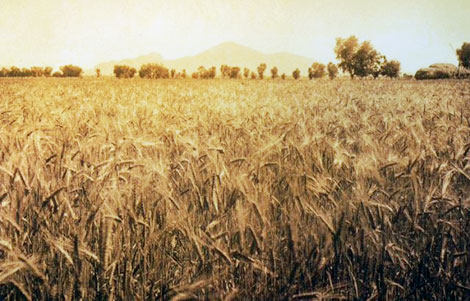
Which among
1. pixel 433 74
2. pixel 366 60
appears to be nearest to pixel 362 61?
pixel 366 60

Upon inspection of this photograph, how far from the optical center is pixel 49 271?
177 cm

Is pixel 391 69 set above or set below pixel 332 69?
below

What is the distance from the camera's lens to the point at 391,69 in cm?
6750

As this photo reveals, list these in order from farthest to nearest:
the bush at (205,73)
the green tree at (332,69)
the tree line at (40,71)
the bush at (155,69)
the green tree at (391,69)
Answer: the green tree at (332,69), the green tree at (391,69), the tree line at (40,71), the bush at (155,69), the bush at (205,73)

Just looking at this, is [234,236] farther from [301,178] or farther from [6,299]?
[6,299]

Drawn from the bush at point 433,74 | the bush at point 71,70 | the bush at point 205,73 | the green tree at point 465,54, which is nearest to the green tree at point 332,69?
the green tree at point 465,54

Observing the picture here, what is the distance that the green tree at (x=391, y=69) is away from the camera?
217ft

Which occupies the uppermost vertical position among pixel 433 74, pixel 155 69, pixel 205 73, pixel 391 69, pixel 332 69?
pixel 332 69

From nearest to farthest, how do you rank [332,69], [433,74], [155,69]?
1. [433,74]
2. [155,69]
3. [332,69]

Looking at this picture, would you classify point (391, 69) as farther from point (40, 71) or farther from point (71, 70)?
point (40, 71)

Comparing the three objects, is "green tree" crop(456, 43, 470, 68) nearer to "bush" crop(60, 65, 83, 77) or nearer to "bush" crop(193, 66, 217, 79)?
"bush" crop(193, 66, 217, 79)

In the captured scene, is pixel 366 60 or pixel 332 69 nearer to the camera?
pixel 366 60

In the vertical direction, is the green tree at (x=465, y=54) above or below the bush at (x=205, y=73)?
above

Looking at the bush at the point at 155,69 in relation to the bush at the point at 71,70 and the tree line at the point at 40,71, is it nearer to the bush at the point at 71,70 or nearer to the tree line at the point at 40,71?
the tree line at the point at 40,71
